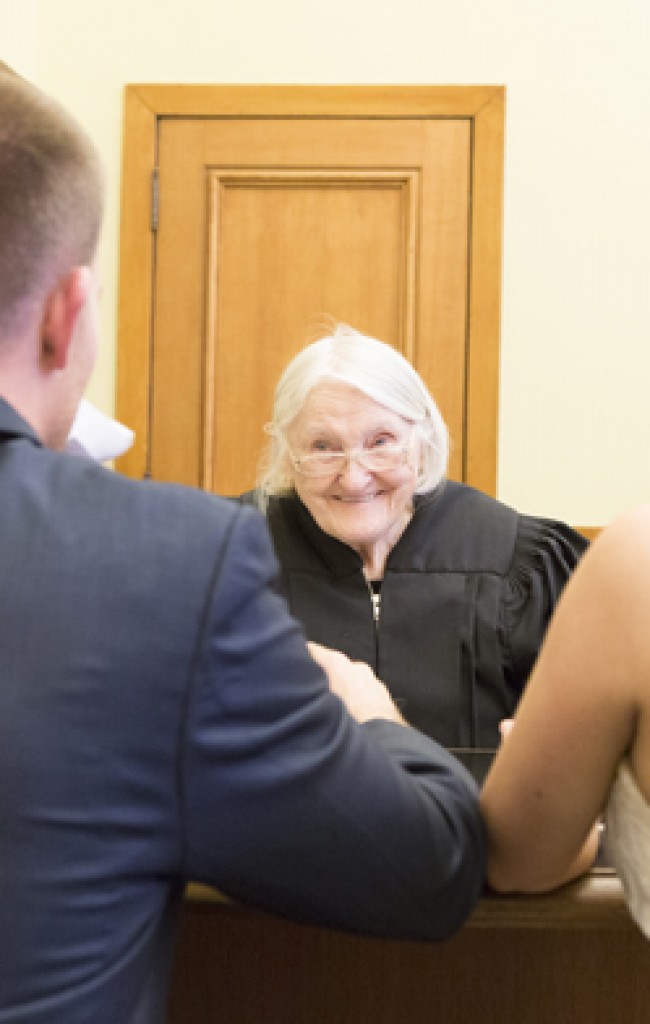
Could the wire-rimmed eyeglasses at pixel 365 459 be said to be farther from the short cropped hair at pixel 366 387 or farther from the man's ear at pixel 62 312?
the man's ear at pixel 62 312

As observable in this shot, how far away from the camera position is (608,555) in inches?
36.7

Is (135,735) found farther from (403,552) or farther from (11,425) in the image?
(403,552)

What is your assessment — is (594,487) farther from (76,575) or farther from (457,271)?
(76,575)

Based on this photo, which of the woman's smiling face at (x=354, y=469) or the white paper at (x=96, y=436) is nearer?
the woman's smiling face at (x=354, y=469)

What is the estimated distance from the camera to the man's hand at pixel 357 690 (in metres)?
1.14

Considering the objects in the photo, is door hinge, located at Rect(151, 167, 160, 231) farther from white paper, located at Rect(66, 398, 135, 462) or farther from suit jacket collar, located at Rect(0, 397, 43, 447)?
suit jacket collar, located at Rect(0, 397, 43, 447)

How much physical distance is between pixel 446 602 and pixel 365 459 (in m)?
0.32

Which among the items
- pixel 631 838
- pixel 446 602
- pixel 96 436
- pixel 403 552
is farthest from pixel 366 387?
pixel 631 838

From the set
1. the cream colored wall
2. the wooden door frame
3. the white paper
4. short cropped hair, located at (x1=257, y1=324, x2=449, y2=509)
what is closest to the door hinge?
the wooden door frame

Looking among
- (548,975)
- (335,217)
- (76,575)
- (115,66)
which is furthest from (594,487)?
(76,575)

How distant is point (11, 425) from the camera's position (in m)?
0.86

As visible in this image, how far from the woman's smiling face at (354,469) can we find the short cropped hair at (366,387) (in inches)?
0.8

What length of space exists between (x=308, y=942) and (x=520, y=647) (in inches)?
41.7

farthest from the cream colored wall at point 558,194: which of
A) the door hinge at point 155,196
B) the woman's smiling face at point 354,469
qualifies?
the woman's smiling face at point 354,469
